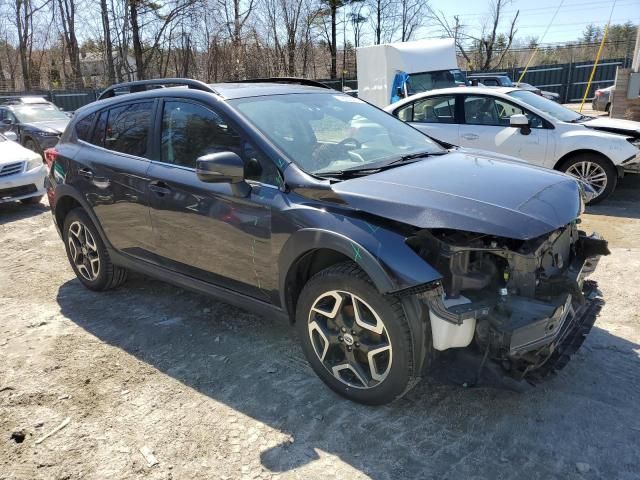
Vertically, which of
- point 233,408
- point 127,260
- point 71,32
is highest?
point 71,32

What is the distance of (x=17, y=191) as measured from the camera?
8.37 m

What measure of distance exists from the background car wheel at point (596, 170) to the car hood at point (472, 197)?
4492 mm

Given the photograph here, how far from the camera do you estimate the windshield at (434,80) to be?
48.3ft

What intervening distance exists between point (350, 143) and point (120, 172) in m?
1.84

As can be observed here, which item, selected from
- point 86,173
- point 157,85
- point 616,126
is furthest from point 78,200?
point 616,126

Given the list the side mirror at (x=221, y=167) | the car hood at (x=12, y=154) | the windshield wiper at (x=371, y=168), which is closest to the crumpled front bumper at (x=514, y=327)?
the windshield wiper at (x=371, y=168)

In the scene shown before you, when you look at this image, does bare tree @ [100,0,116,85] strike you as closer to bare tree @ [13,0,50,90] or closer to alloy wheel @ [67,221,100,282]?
bare tree @ [13,0,50,90]

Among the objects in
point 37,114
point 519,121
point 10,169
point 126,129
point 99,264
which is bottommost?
point 99,264

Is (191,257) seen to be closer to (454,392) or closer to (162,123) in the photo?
(162,123)

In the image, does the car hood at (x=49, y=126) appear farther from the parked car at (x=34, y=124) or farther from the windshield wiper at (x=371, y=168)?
the windshield wiper at (x=371, y=168)

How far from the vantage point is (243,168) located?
10.0ft

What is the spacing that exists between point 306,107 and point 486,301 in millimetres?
1901

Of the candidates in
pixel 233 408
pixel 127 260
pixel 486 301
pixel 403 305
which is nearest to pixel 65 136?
pixel 127 260

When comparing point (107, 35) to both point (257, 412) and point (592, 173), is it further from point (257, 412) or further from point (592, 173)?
point (257, 412)
